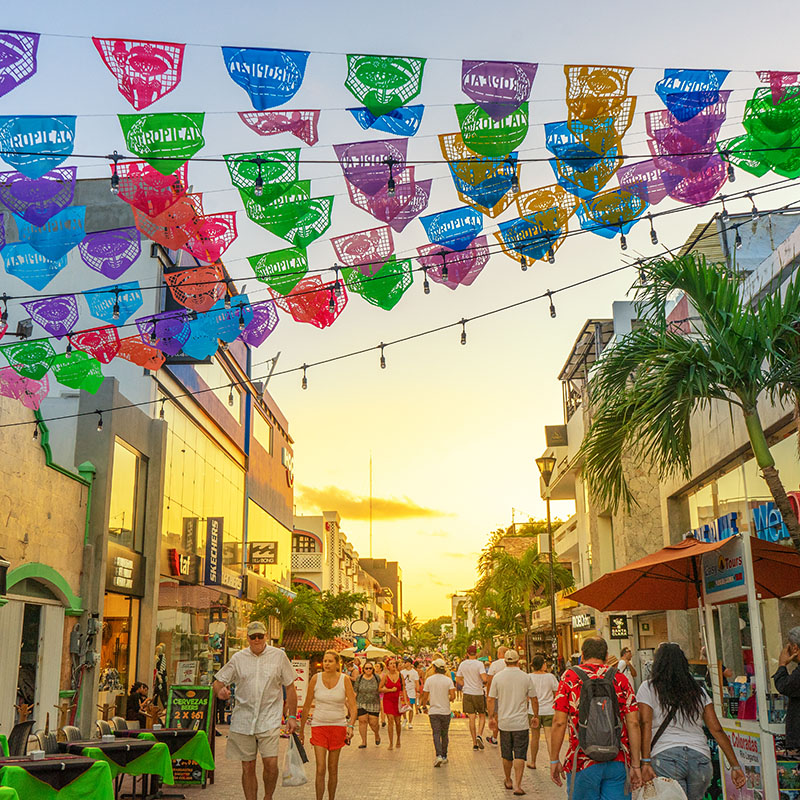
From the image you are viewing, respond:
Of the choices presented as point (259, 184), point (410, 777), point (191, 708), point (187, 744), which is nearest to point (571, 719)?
point (259, 184)

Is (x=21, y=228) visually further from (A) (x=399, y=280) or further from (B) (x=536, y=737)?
(B) (x=536, y=737)

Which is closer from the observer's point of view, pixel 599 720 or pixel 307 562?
pixel 599 720

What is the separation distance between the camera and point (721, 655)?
15.4 metres

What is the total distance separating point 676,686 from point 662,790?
754 millimetres

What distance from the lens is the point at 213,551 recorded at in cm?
3067

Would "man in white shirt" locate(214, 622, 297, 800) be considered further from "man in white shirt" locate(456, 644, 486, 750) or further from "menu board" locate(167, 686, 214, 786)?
"man in white shirt" locate(456, 644, 486, 750)

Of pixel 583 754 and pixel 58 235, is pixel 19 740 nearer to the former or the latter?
pixel 58 235

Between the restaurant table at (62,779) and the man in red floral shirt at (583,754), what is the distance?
377cm

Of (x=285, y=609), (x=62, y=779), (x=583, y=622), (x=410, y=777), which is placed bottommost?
(x=410, y=777)

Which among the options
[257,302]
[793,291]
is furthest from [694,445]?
[257,302]

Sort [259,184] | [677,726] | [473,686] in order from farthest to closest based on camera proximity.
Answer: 1. [473,686]
2. [259,184]
3. [677,726]

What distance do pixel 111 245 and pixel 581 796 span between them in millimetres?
9318

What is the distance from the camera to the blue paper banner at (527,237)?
10281 millimetres

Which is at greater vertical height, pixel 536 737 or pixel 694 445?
pixel 694 445
